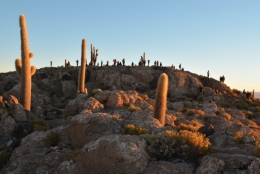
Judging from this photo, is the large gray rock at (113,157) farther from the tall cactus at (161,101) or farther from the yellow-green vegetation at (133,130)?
the tall cactus at (161,101)

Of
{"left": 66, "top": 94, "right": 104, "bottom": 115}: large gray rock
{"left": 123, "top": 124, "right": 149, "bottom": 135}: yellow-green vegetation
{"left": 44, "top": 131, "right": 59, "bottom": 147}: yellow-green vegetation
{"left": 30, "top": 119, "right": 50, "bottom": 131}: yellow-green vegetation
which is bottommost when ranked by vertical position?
{"left": 30, "top": 119, "right": 50, "bottom": 131}: yellow-green vegetation

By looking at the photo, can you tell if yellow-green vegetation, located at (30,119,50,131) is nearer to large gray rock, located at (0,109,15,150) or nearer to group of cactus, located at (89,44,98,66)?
large gray rock, located at (0,109,15,150)

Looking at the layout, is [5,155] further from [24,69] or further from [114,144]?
[24,69]

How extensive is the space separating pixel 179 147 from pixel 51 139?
19.2 feet

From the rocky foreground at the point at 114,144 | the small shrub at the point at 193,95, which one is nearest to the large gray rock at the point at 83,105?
the rocky foreground at the point at 114,144

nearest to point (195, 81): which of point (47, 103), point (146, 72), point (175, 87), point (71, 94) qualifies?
point (175, 87)

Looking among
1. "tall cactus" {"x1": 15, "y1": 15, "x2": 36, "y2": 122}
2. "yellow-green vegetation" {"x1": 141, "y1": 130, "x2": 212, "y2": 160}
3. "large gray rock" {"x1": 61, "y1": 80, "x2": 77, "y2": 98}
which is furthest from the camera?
"large gray rock" {"x1": 61, "y1": 80, "x2": 77, "y2": 98}

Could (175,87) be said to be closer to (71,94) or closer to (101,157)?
(71,94)

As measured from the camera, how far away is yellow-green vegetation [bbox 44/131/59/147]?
38.2ft

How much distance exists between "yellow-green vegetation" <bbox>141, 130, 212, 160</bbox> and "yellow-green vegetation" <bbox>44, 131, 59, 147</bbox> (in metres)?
4.88

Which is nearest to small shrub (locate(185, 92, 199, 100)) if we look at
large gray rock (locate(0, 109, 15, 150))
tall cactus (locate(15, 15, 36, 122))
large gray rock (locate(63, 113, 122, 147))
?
tall cactus (locate(15, 15, 36, 122))

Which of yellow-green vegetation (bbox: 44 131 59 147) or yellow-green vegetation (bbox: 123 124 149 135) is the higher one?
yellow-green vegetation (bbox: 123 124 149 135)

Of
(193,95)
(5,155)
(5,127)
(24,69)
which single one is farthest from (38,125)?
(193,95)

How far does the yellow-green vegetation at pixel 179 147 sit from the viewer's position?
322 inches
